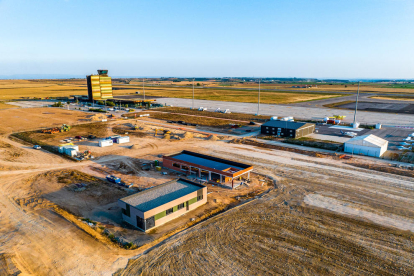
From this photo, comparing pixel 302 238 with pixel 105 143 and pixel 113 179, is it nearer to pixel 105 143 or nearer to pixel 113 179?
pixel 113 179

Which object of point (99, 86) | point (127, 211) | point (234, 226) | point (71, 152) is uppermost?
point (99, 86)

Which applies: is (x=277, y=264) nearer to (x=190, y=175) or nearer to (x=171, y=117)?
(x=190, y=175)

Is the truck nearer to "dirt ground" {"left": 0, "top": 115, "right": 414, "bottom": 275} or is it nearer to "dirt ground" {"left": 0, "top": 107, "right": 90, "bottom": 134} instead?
"dirt ground" {"left": 0, "top": 115, "right": 414, "bottom": 275}

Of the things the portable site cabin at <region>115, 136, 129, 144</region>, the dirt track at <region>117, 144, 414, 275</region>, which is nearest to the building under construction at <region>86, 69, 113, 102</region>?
the portable site cabin at <region>115, 136, 129, 144</region>

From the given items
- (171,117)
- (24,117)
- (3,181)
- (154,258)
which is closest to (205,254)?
(154,258)

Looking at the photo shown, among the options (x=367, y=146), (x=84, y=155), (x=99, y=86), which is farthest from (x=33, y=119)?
(x=367, y=146)

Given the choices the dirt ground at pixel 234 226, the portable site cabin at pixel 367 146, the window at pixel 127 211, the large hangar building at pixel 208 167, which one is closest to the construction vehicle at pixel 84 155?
the dirt ground at pixel 234 226
